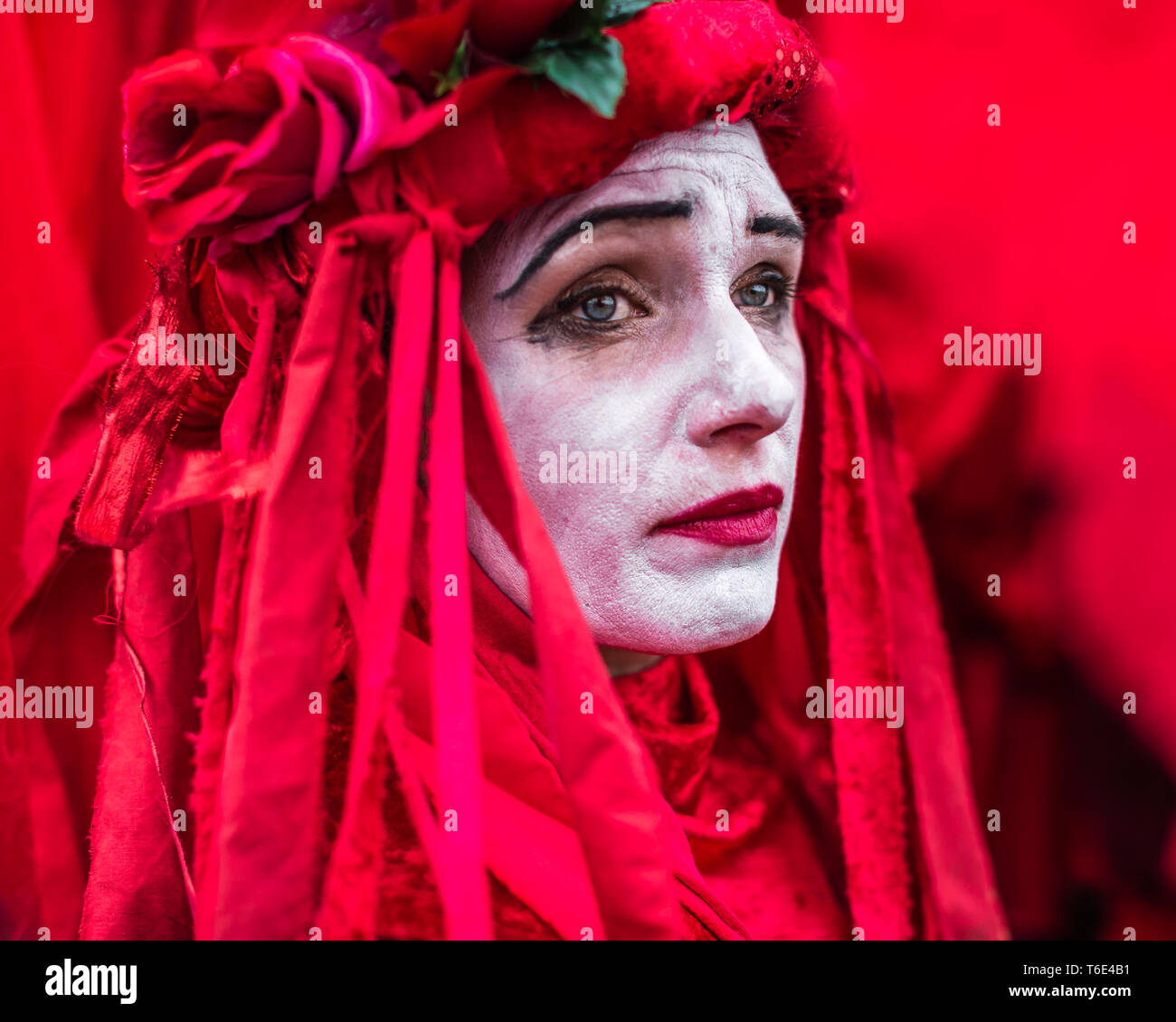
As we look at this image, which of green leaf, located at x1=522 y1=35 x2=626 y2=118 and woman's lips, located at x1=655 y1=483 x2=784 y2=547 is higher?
green leaf, located at x1=522 y1=35 x2=626 y2=118

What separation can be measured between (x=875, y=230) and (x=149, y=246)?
0.97 meters

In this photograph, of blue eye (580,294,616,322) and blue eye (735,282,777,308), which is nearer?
blue eye (580,294,616,322)

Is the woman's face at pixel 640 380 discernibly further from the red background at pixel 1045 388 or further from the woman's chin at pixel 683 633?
the red background at pixel 1045 388

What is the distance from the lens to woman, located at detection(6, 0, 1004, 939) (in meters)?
0.77

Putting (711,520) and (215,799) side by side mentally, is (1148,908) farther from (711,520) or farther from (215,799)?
(215,799)

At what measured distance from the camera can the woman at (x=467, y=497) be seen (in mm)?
774

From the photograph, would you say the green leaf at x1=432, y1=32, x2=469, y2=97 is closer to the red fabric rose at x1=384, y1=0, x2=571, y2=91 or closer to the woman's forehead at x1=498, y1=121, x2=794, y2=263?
the red fabric rose at x1=384, y1=0, x2=571, y2=91

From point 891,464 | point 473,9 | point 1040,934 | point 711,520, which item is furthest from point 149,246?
point 1040,934

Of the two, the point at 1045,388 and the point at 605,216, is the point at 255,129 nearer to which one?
the point at 605,216

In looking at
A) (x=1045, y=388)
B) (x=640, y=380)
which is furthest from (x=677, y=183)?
(x=1045, y=388)

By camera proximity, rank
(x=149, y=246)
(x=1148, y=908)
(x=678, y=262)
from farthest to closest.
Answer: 1. (x=1148, y=908)
2. (x=149, y=246)
3. (x=678, y=262)

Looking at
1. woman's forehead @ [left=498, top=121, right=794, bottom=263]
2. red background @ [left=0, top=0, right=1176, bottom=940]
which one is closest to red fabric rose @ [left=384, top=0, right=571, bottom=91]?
woman's forehead @ [left=498, top=121, right=794, bottom=263]

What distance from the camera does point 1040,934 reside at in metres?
1.38

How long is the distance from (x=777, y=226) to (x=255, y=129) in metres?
0.49
